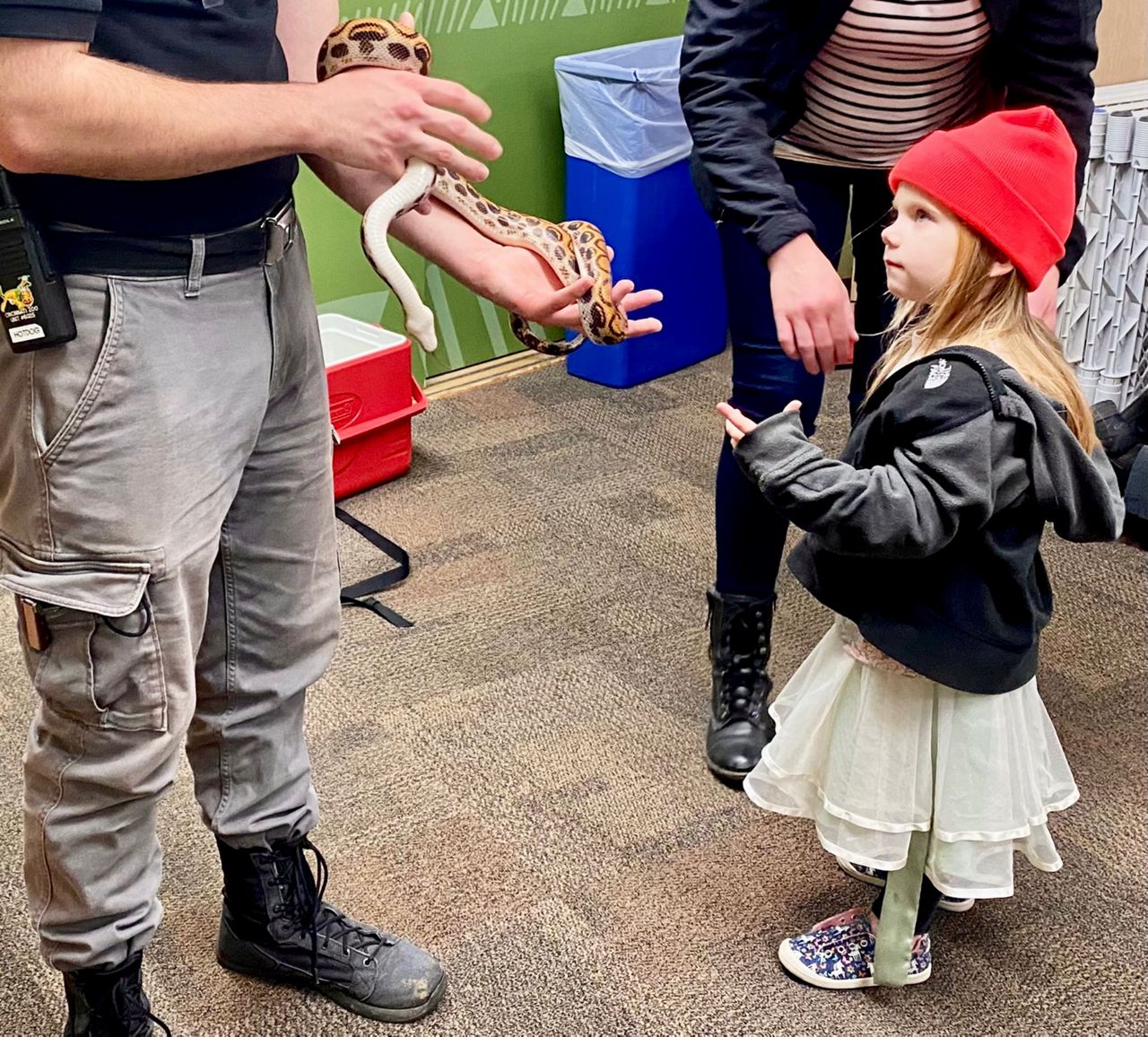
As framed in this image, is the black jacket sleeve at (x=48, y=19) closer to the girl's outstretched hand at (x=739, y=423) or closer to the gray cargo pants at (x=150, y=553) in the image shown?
the gray cargo pants at (x=150, y=553)

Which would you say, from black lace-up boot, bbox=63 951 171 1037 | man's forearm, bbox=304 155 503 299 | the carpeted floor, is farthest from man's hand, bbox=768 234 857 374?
black lace-up boot, bbox=63 951 171 1037

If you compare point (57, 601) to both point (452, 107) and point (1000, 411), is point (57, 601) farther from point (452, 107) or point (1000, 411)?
point (1000, 411)

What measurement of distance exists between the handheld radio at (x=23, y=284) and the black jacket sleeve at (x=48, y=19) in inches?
5.9

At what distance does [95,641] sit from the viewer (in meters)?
1.13

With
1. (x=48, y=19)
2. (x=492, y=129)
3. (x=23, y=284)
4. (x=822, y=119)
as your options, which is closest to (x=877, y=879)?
(x=822, y=119)

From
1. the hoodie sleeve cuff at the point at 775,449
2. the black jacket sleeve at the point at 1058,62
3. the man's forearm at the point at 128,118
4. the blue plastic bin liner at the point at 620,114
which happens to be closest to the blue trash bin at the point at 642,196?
the blue plastic bin liner at the point at 620,114

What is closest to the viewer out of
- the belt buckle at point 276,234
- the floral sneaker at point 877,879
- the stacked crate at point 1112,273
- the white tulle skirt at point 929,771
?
the belt buckle at point 276,234

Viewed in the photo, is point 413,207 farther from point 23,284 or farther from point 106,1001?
point 106,1001

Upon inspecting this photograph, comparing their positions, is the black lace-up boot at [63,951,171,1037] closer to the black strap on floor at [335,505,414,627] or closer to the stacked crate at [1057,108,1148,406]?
the black strap on floor at [335,505,414,627]

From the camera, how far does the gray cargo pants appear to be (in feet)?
3.60

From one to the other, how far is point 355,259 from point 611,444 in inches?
31.9

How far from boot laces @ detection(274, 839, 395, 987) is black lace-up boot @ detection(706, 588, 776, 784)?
25.0 inches

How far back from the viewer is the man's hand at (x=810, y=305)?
161cm

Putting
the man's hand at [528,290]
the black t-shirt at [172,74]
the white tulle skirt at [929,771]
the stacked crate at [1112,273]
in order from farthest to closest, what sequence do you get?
the stacked crate at [1112,273] < the white tulle skirt at [929,771] < the man's hand at [528,290] < the black t-shirt at [172,74]
